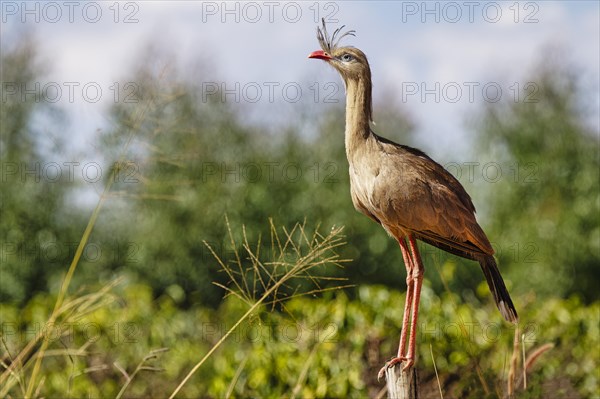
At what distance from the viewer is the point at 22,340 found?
8.36 m

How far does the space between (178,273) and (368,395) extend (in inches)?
270

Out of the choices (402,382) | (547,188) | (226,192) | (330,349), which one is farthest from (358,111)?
(547,188)

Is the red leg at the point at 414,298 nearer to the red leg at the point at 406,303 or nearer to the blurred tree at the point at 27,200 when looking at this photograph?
the red leg at the point at 406,303

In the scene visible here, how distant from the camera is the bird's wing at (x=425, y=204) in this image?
14.4 ft

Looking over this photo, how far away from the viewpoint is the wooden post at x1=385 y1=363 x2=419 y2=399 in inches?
178

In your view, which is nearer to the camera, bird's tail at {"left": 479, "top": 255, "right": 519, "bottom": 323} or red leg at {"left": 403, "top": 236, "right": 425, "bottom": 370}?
red leg at {"left": 403, "top": 236, "right": 425, "bottom": 370}

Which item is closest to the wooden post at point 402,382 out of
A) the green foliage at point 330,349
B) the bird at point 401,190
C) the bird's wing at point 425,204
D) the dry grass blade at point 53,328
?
the bird at point 401,190

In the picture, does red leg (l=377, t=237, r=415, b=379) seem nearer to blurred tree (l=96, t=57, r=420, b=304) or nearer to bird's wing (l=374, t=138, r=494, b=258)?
bird's wing (l=374, t=138, r=494, b=258)

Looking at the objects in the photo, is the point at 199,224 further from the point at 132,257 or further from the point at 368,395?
the point at 368,395

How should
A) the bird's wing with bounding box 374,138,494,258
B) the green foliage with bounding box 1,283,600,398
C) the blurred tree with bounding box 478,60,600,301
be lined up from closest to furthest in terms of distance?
the bird's wing with bounding box 374,138,494,258 < the green foliage with bounding box 1,283,600,398 < the blurred tree with bounding box 478,60,600,301

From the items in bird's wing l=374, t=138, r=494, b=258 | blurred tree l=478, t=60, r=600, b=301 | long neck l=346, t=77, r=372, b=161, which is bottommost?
blurred tree l=478, t=60, r=600, b=301

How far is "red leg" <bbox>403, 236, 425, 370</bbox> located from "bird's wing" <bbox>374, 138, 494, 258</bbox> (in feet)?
0.55

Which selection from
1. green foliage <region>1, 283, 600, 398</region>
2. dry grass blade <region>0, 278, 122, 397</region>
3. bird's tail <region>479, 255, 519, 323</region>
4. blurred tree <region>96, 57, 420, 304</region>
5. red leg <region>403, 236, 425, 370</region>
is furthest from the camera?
blurred tree <region>96, 57, 420, 304</region>

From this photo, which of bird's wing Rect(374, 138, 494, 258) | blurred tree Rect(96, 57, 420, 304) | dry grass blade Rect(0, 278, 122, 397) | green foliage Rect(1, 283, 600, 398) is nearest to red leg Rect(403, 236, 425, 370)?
bird's wing Rect(374, 138, 494, 258)
